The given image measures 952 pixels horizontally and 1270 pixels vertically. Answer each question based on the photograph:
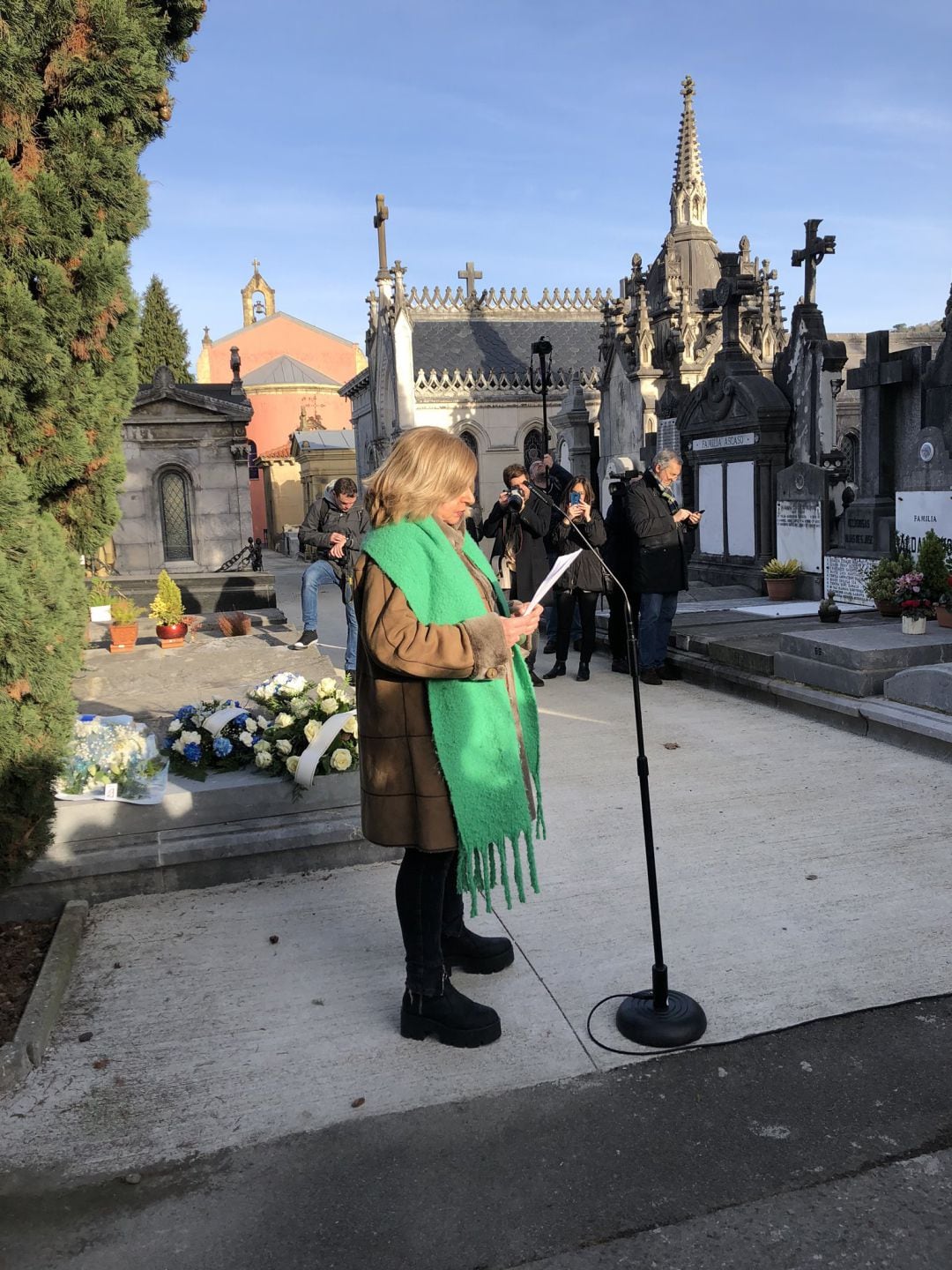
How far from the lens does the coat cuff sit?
2.96m

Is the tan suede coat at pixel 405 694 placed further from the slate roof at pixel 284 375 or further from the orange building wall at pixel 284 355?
the slate roof at pixel 284 375

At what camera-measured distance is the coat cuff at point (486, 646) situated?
2.96 metres

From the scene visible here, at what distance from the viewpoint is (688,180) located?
38.3 metres

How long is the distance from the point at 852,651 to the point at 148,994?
541cm

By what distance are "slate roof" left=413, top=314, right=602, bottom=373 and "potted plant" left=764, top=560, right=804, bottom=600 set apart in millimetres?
31091

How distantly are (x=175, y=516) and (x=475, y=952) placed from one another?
15564 millimetres

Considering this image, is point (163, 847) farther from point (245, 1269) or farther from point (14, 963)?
point (245, 1269)

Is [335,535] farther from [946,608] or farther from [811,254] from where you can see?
[811,254]

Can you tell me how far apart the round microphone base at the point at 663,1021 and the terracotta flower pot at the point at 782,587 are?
386 inches

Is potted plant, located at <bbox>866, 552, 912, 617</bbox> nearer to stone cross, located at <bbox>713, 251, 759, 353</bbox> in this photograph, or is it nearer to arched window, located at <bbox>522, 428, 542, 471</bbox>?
stone cross, located at <bbox>713, 251, 759, 353</bbox>

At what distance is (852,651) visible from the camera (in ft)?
23.7

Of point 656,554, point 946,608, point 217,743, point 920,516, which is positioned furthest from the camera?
point 920,516

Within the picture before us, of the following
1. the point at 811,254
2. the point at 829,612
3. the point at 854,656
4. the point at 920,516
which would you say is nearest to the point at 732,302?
the point at 811,254

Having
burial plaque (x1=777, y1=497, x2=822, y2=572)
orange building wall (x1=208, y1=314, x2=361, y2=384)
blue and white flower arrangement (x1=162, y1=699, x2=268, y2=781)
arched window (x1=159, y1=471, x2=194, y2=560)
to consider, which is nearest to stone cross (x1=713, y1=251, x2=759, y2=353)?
burial plaque (x1=777, y1=497, x2=822, y2=572)
